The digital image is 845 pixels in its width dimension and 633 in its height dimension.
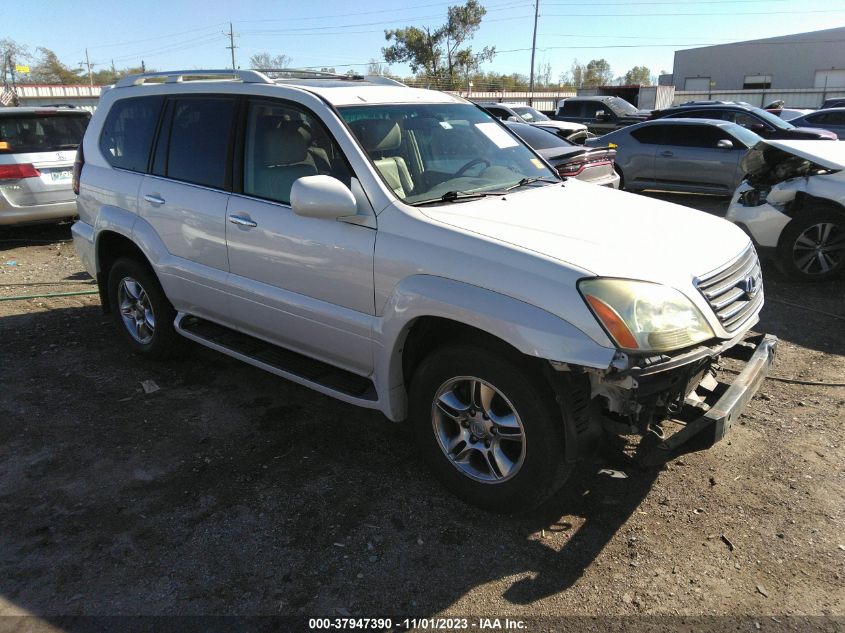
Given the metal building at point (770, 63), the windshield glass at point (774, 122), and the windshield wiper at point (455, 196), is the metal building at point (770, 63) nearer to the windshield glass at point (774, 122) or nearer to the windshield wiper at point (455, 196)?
the windshield glass at point (774, 122)

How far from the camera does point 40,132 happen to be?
8891 mm

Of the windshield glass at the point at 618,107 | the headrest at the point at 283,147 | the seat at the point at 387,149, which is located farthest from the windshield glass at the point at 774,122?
the headrest at the point at 283,147

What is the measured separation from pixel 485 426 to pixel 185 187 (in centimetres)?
259

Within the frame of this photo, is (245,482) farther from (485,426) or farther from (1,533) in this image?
(485,426)

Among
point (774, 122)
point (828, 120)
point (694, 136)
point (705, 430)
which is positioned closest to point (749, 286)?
point (705, 430)

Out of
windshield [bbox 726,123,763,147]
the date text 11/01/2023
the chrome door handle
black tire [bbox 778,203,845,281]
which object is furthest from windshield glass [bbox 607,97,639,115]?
the date text 11/01/2023

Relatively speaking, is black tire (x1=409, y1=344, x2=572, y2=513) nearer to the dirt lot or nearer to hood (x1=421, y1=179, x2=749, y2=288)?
the dirt lot

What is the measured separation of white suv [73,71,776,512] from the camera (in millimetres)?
2699

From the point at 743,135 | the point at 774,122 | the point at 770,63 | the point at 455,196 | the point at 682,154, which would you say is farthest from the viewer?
the point at 770,63

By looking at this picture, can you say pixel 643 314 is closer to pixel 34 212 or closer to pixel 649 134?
pixel 34 212

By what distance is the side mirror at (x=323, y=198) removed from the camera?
10.4 ft

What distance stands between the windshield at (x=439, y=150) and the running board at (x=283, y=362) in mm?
1049

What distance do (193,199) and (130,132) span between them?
3.69ft

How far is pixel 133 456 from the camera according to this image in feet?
12.5
